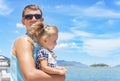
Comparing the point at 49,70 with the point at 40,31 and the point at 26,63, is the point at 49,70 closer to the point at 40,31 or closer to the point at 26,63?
the point at 26,63

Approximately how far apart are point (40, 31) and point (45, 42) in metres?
0.09

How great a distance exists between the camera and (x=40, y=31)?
2740mm

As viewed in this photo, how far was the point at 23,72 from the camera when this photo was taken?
2531mm

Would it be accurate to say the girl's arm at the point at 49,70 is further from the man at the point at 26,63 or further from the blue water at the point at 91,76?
the blue water at the point at 91,76

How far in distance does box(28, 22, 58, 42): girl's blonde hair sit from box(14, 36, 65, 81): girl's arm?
5 centimetres

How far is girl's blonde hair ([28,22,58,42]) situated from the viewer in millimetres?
2730

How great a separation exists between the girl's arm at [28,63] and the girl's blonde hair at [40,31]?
0.18ft

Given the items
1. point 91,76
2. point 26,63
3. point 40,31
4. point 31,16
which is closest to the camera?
point 26,63

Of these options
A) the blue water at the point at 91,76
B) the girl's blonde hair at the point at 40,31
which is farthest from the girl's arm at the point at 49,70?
the blue water at the point at 91,76

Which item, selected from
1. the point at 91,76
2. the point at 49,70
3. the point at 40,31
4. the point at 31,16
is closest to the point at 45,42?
the point at 40,31

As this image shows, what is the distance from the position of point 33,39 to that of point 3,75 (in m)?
3.48

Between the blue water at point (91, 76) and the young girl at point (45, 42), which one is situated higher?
the blue water at point (91, 76)

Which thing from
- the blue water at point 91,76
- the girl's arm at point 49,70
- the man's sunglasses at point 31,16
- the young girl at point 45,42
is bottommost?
the girl's arm at point 49,70

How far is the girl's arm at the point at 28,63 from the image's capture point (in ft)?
8.23
